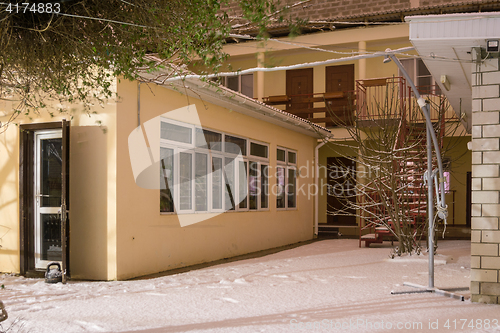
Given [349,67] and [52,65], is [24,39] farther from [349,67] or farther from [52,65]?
[349,67]

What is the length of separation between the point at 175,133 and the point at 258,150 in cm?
333

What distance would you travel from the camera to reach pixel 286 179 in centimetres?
1280

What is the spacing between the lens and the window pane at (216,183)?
9430mm

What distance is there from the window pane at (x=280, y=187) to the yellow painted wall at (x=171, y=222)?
0.92 feet

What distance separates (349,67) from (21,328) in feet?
44.8

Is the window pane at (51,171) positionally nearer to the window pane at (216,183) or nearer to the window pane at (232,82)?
the window pane at (216,183)

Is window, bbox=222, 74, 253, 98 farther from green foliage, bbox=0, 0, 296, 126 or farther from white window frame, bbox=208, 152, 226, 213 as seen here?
green foliage, bbox=0, 0, 296, 126

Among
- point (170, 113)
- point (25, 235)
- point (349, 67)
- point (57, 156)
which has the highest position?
point (349, 67)

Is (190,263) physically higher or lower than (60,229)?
lower

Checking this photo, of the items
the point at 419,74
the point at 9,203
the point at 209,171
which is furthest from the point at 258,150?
the point at 419,74

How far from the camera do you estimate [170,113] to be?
26.6 feet

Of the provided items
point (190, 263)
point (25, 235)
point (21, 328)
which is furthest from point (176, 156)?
point (21, 328)

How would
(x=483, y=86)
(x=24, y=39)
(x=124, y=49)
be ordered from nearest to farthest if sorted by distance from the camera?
(x=24, y=39) → (x=124, y=49) → (x=483, y=86)

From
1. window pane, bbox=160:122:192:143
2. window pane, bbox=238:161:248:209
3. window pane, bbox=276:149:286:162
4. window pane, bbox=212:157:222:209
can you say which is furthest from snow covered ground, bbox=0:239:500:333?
window pane, bbox=276:149:286:162
